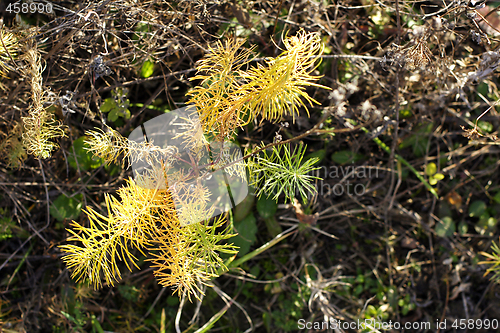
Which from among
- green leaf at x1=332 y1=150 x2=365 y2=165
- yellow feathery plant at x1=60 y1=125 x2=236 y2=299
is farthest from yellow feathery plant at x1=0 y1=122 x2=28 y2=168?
green leaf at x1=332 y1=150 x2=365 y2=165

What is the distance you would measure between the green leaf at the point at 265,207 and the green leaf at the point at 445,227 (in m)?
0.88

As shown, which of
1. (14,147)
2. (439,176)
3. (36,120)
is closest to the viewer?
(36,120)

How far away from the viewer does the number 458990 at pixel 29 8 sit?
133 centimetres

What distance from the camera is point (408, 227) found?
1.72m

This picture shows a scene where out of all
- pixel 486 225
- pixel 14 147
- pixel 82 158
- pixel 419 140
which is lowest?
pixel 486 225

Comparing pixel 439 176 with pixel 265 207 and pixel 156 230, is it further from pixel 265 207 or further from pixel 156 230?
pixel 156 230

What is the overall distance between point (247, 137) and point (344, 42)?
63 centimetres

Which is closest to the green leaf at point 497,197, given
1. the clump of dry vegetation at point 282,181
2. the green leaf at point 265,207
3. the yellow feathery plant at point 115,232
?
the clump of dry vegetation at point 282,181

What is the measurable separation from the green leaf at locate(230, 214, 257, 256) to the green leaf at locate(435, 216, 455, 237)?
96 centimetres

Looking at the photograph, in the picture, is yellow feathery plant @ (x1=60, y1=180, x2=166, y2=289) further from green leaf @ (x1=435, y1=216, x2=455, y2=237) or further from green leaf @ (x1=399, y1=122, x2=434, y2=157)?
green leaf @ (x1=435, y1=216, x2=455, y2=237)

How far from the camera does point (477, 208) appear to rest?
1652 mm

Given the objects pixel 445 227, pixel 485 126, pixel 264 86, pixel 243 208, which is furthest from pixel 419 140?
pixel 264 86

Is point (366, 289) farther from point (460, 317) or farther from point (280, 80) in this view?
point (280, 80)

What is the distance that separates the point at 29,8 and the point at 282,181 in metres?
1.27
